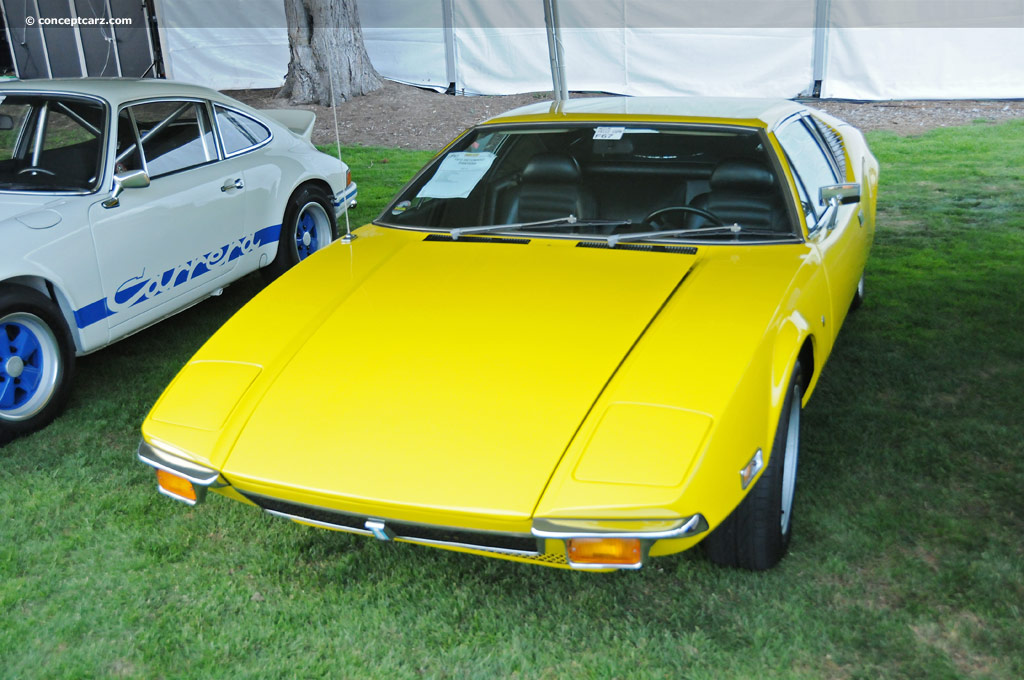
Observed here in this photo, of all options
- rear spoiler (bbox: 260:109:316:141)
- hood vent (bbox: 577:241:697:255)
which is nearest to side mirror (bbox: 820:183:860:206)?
hood vent (bbox: 577:241:697:255)

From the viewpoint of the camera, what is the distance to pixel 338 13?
40.1 feet

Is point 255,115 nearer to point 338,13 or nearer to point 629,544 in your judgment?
point 629,544

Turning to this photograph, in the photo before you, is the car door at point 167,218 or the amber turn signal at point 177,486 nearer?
the amber turn signal at point 177,486

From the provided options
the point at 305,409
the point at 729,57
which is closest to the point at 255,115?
the point at 305,409

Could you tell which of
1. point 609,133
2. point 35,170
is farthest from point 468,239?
point 35,170

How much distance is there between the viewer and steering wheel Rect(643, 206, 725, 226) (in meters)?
3.45

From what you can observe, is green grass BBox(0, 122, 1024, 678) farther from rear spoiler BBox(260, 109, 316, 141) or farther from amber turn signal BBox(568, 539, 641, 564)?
rear spoiler BBox(260, 109, 316, 141)

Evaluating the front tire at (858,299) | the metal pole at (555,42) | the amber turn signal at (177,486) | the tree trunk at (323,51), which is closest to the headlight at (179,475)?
the amber turn signal at (177,486)

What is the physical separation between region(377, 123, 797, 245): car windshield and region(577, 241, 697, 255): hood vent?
3 centimetres

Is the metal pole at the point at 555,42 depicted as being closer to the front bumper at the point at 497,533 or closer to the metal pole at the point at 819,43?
the front bumper at the point at 497,533

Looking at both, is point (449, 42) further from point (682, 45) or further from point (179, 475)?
point (179, 475)

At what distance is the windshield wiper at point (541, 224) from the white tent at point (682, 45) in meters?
9.96

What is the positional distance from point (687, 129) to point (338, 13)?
9.77m

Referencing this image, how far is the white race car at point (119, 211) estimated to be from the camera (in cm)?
396
